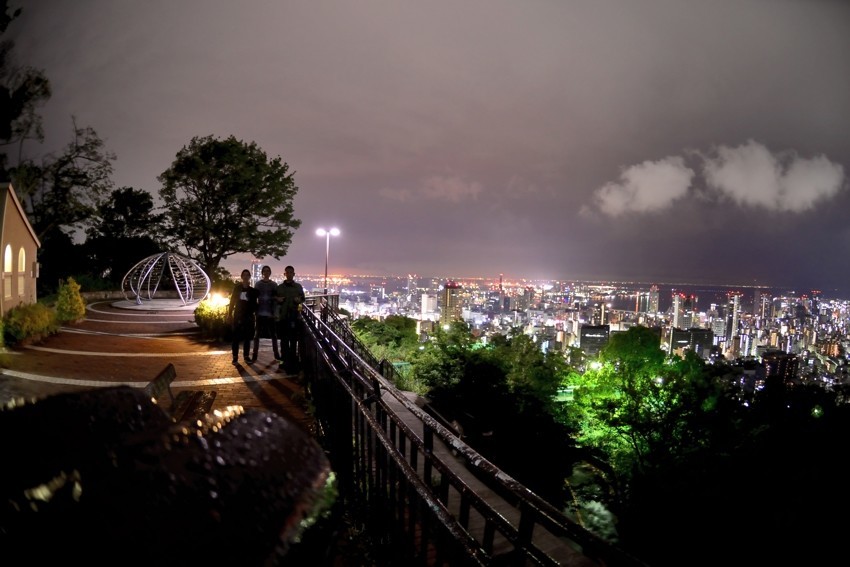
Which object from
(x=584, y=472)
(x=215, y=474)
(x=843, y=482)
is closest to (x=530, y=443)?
(x=584, y=472)

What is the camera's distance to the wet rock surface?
25.3 inches

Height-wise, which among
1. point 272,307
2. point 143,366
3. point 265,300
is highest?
point 265,300

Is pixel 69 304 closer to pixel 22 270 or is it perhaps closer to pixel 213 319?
pixel 22 270

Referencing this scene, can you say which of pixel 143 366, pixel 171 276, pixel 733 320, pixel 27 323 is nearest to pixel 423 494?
pixel 143 366

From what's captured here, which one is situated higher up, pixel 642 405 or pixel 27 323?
pixel 27 323

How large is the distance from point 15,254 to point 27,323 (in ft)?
22.8

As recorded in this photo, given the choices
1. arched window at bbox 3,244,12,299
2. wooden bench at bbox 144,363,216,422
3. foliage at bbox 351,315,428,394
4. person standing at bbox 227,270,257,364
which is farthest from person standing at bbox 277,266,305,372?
arched window at bbox 3,244,12,299

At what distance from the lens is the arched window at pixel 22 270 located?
16020 millimetres

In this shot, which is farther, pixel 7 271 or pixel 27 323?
pixel 7 271

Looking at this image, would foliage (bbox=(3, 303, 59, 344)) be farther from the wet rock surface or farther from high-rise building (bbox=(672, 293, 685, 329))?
high-rise building (bbox=(672, 293, 685, 329))

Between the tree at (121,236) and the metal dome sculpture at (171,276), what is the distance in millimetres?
4628

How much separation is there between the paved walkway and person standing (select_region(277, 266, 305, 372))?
395 millimetres

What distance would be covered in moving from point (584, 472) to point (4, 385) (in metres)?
13.5

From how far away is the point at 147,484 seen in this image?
28.6 inches
